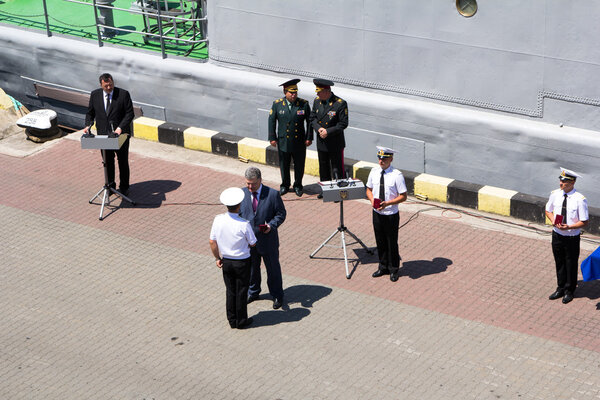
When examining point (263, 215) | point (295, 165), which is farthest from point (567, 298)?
point (295, 165)

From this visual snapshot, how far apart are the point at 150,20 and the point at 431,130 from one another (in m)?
6.65

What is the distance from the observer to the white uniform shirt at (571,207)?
377 inches

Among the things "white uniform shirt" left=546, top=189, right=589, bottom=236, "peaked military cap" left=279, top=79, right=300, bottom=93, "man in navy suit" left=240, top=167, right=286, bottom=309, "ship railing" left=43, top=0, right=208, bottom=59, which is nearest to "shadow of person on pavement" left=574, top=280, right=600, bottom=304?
"white uniform shirt" left=546, top=189, right=589, bottom=236

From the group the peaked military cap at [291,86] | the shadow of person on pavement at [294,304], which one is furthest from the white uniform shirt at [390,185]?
the peaked military cap at [291,86]

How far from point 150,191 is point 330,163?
2676mm

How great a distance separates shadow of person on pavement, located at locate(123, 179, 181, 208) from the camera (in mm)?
12867

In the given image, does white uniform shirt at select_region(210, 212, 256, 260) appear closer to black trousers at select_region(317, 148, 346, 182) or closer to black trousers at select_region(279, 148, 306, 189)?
black trousers at select_region(317, 148, 346, 182)

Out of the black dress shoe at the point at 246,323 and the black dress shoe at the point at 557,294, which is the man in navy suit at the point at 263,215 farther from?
the black dress shoe at the point at 557,294

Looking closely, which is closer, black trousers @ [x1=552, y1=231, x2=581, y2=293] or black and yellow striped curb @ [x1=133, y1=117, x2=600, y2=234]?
black trousers @ [x1=552, y1=231, x2=581, y2=293]

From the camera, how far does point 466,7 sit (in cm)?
1213

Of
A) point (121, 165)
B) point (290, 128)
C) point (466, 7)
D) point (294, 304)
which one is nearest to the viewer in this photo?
point (294, 304)

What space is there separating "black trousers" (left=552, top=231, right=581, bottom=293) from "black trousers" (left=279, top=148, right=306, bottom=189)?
13.2 ft

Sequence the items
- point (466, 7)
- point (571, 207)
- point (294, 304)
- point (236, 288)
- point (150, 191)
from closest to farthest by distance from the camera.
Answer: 1. point (236, 288)
2. point (571, 207)
3. point (294, 304)
4. point (466, 7)
5. point (150, 191)

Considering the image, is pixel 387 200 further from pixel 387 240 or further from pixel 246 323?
pixel 246 323
